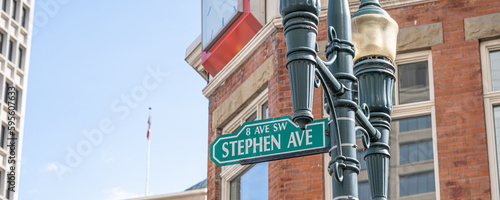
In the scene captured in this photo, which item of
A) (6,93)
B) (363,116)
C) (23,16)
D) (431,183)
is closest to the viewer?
(363,116)

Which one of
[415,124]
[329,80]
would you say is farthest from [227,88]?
[329,80]

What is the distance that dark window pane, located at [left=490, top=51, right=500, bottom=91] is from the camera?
11164 millimetres

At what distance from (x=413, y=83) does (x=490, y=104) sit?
3.71 ft

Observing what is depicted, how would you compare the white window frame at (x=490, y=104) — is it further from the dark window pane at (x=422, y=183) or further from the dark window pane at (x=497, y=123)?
the dark window pane at (x=422, y=183)

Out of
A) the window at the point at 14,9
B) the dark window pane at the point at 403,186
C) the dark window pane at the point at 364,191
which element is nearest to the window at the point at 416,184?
the dark window pane at the point at 403,186

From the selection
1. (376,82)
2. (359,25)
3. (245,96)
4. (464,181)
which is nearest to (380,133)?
(376,82)

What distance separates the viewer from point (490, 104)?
36.0 feet

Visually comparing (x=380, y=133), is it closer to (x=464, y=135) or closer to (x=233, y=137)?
(x=233, y=137)

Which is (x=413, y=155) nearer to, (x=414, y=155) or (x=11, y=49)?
(x=414, y=155)

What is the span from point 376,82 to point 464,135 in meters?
4.41

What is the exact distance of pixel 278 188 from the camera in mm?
11328

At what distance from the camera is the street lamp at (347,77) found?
5.44 meters

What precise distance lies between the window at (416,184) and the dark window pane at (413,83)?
1.15m

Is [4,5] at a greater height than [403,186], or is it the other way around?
[4,5]
